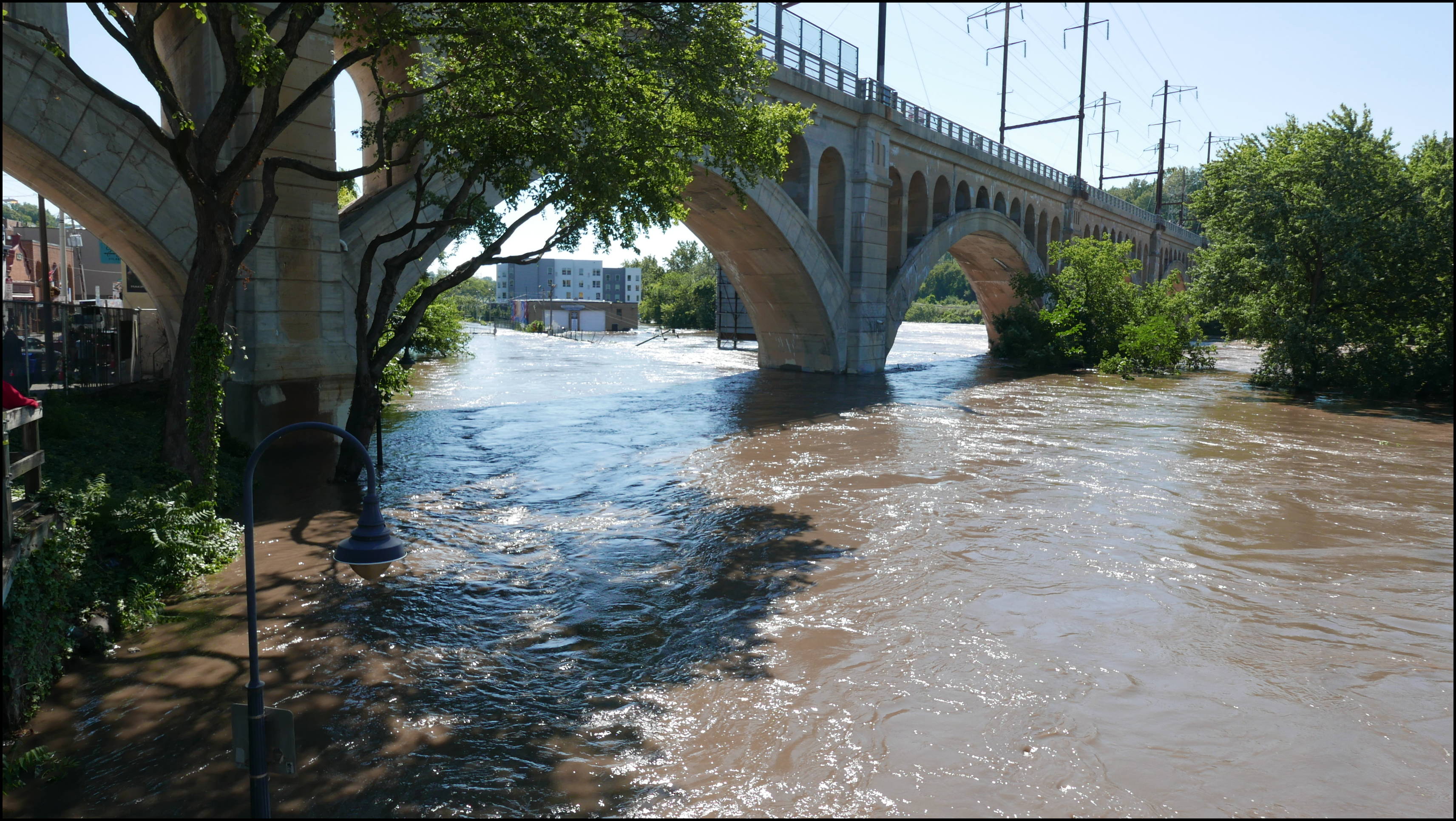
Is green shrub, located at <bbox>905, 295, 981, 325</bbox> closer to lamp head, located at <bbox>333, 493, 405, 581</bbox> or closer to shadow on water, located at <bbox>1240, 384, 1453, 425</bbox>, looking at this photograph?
shadow on water, located at <bbox>1240, 384, 1453, 425</bbox>

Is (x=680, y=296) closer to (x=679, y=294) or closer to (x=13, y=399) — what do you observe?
(x=679, y=294)

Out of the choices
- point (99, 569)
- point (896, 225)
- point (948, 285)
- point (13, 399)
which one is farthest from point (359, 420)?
point (948, 285)

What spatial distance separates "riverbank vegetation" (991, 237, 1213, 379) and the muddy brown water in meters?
21.4

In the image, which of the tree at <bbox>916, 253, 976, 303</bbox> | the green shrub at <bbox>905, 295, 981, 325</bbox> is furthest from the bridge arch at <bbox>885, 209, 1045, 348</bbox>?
the tree at <bbox>916, 253, 976, 303</bbox>

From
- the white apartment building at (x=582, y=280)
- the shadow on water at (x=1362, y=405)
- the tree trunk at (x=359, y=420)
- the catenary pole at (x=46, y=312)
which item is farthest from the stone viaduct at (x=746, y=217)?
the white apartment building at (x=582, y=280)

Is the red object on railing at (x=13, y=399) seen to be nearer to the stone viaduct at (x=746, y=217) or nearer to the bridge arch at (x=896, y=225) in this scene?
the stone viaduct at (x=746, y=217)

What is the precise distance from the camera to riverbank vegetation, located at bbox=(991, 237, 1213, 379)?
1454 inches

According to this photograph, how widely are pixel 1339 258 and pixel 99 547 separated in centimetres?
2827

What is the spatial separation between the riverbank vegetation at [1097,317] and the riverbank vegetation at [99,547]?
1296 inches

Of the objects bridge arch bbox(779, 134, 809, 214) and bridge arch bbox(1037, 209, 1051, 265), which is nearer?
bridge arch bbox(779, 134, 809, 214)

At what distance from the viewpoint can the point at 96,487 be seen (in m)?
8.64

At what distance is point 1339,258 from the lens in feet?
81.1

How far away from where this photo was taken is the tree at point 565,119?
36.0ft

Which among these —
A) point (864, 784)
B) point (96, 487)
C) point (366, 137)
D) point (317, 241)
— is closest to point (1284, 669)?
point (864, 784)
